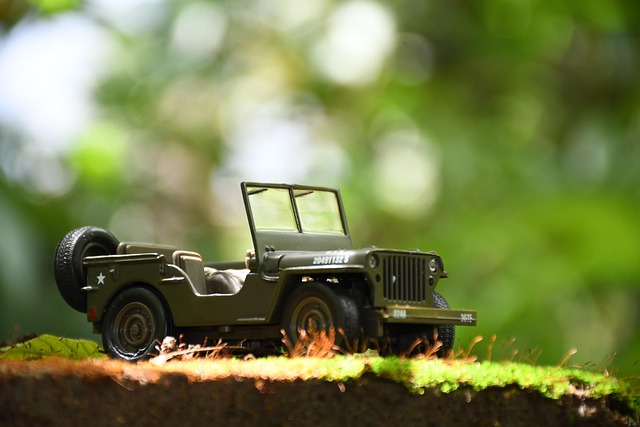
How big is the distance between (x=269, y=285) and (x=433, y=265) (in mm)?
1350

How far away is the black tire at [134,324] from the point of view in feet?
30.0

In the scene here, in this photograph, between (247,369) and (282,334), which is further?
(282,334)

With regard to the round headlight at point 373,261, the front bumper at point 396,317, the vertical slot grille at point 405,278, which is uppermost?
the round headlight at point 373,261

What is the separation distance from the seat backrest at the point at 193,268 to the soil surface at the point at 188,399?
2.14 metres

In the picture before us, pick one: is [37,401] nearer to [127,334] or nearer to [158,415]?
[158,415]

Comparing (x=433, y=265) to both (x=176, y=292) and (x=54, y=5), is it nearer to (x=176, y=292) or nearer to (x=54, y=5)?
(x=176, y=292)

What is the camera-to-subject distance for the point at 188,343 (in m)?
9.28

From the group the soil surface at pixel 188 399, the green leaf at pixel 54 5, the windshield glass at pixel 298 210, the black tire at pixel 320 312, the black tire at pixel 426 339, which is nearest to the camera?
the soil surface at pixel 188 399

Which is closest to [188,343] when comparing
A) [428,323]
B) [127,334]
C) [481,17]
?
[127,334]

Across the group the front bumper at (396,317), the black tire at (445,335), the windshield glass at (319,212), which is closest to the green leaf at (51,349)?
the windshield glass at (319,212)

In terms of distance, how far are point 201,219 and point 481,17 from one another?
5741 millimetres

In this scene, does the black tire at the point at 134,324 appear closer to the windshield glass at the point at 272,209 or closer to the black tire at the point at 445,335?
the windshield glass at the point at 272,209

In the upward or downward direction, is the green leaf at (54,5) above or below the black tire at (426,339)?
above

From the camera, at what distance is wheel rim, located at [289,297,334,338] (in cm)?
827
